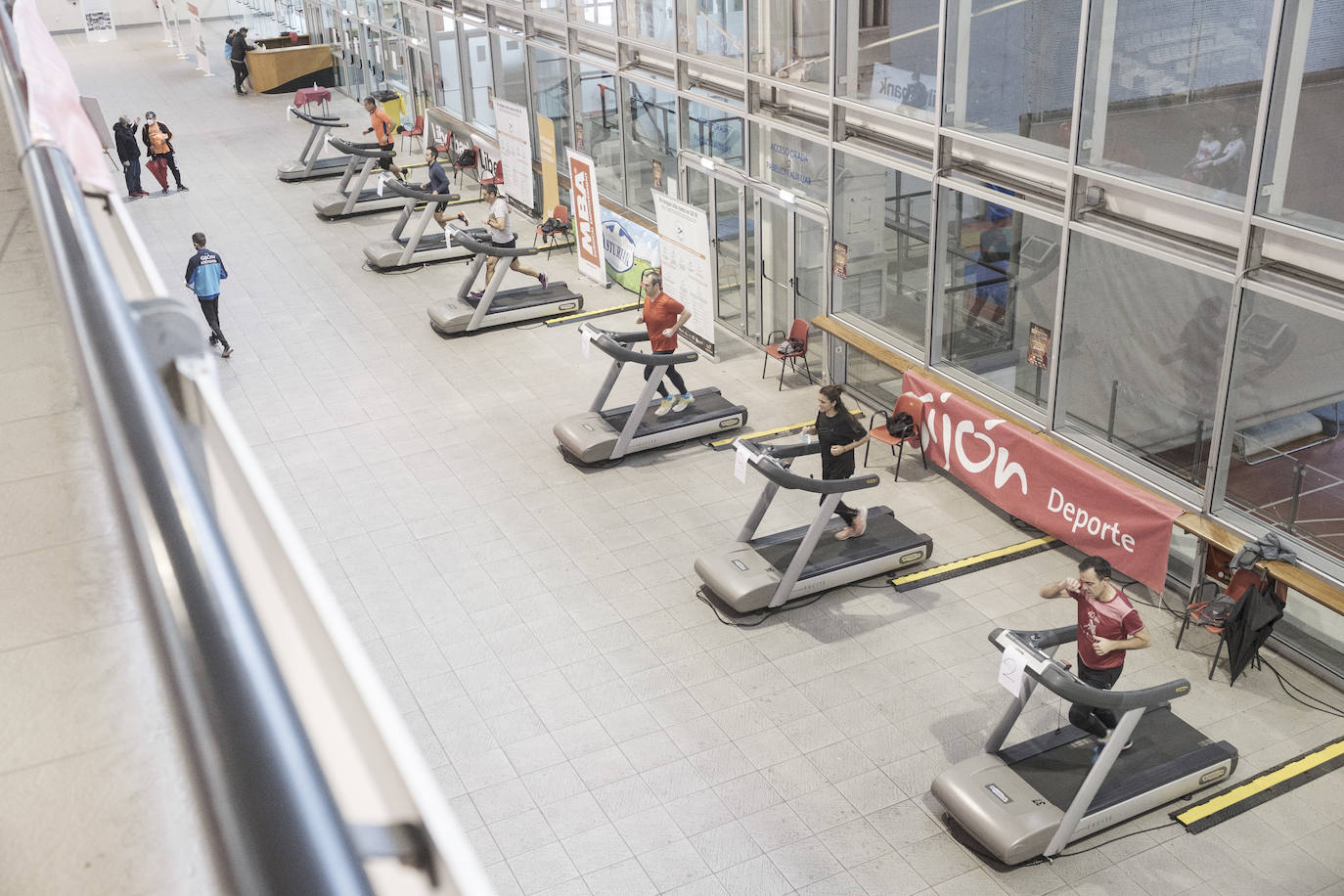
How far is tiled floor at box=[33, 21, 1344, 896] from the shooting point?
690 centimetres

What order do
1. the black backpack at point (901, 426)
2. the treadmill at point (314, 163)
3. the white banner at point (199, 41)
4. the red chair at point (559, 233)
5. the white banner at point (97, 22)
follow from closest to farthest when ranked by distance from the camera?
the black backpack at point (901, 426), the red chair at point (559, 233), the treadmill at point (314, 163), the white banner at point (199, 41), the white banner at point (97, 22)

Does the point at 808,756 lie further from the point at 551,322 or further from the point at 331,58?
the point at 331,58

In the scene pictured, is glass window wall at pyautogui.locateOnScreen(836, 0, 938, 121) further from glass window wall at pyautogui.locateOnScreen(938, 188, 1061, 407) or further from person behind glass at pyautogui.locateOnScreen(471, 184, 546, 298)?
person behind glass at pyautogui.locateOnScreen(471, 184, 546, 298)

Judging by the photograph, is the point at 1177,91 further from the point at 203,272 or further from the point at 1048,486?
the point at 203,272

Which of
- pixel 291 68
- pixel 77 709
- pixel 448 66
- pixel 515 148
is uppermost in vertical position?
pixel 77 709

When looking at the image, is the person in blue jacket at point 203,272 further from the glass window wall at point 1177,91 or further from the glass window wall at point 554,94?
the glass window wall at point 1177,91

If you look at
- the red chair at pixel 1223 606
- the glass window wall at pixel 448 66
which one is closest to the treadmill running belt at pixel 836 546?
the red chair at pixel 1223 606

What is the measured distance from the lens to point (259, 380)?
13734 millimetres

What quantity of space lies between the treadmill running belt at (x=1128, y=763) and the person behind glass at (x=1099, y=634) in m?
0.13

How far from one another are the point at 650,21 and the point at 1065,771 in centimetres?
1113

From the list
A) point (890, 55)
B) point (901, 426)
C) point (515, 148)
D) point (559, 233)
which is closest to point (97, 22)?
point (515, 148)

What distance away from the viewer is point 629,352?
11.7 m

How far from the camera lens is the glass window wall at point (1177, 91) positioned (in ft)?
25.6

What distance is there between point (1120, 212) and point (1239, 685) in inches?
141
